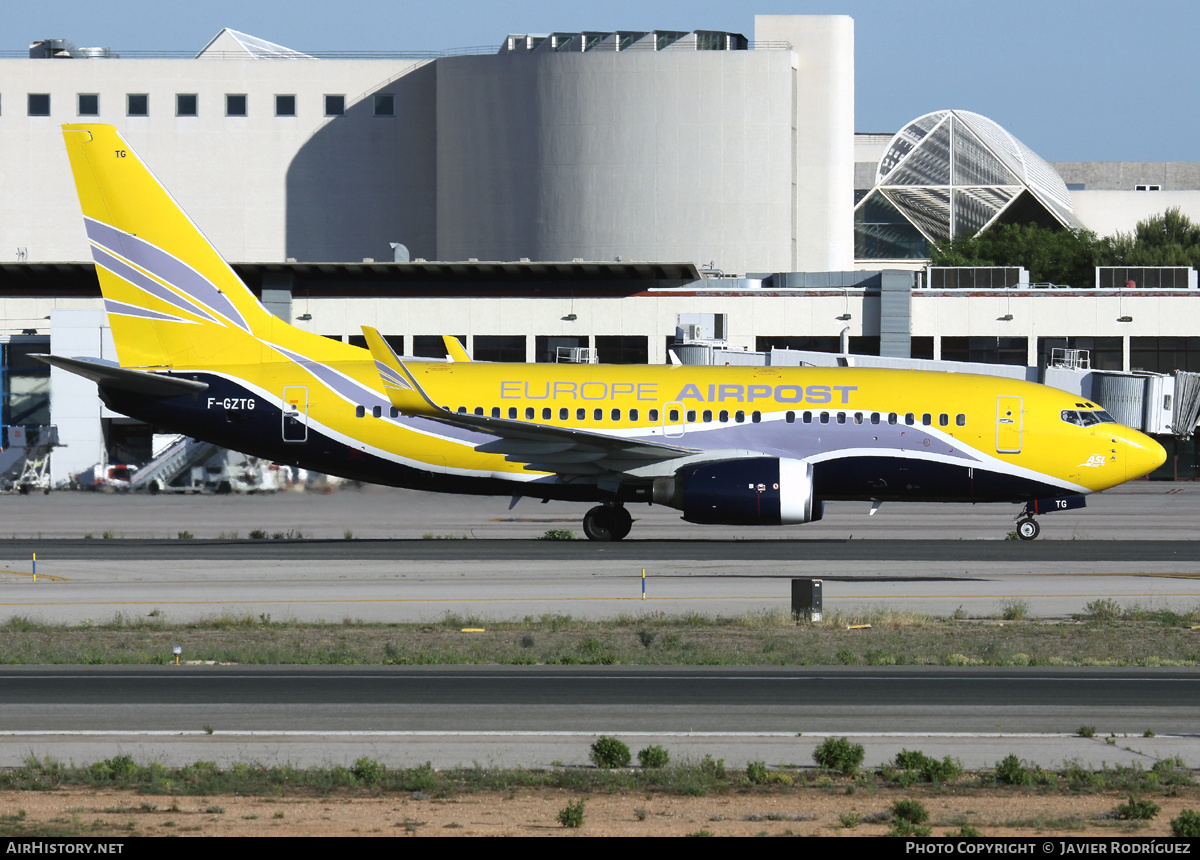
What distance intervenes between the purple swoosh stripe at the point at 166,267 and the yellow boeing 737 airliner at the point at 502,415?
0.04 m

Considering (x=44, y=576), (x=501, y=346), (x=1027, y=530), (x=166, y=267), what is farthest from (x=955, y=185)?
(x=44, y=576)

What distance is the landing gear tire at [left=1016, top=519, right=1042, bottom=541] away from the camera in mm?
36594

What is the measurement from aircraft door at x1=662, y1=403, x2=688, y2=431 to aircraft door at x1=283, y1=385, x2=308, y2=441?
892 centimetres

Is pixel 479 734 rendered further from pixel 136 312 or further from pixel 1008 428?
pixel 136 312

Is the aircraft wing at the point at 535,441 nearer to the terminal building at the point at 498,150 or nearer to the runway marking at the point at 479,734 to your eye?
the runway marking at the point at 479,734

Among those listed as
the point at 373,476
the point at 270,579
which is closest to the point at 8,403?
the point at 373,476

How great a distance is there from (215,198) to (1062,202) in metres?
77.7

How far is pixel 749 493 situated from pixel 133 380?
1503 cm

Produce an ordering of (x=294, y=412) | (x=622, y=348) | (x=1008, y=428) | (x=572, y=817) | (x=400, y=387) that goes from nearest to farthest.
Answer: (x=572, y=817), (x=400, y=387), (x=294, y=412), (x=1008, y=428), (x=622, y=348)

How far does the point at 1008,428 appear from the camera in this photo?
116ft

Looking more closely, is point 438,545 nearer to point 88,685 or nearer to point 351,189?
point 88,685

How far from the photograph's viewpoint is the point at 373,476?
1411 inches

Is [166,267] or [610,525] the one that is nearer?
[166,267]

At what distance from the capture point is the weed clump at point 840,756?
12.5 m
